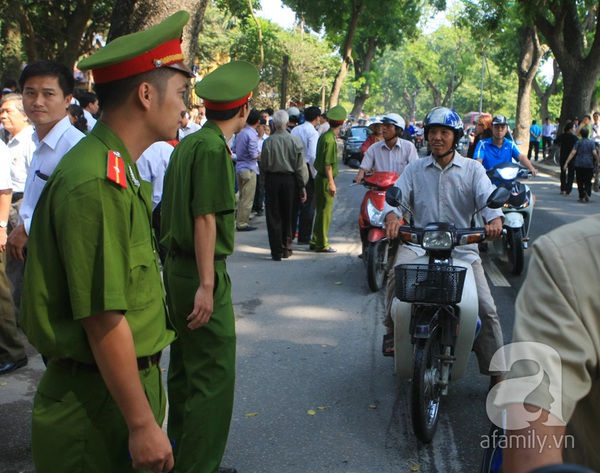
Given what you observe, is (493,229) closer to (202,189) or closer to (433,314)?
(433,314)

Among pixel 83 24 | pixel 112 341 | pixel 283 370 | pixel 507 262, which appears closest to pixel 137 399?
pixel 112 341

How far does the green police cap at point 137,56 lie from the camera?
7.58 ft

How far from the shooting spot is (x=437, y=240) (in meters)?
4.82

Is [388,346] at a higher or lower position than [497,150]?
lower

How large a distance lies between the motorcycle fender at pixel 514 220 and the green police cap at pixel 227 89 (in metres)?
6.16

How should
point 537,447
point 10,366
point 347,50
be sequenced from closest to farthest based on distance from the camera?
point 537,447 → point 10,366 → point 347,50

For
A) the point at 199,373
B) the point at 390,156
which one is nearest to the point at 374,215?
the point at 390,156

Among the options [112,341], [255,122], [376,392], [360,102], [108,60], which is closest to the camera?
[112,341]

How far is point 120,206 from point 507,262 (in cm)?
894

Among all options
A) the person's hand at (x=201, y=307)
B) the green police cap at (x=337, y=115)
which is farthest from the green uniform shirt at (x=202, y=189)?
the green police cap at (x=337, y=115)

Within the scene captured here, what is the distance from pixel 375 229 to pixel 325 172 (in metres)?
2.17

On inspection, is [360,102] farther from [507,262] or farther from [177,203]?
[177,203]

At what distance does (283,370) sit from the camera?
19.9 ft

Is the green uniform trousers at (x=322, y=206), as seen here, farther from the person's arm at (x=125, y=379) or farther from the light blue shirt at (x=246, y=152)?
the person's arm at (x=125, y=379)
